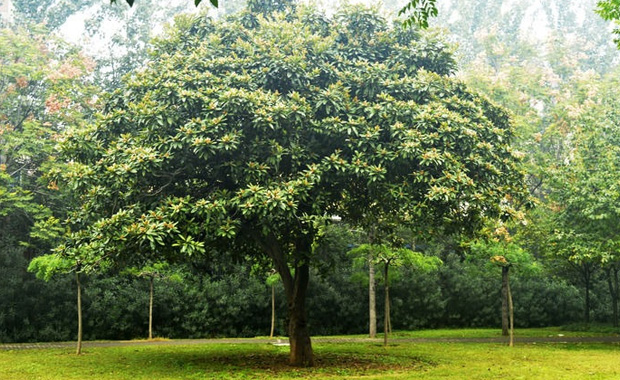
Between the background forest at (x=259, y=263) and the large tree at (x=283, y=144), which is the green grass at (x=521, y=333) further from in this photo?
the large tree at (x=283, y=144)

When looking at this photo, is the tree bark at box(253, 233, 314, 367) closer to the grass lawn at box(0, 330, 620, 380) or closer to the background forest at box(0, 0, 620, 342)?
the grass lawn at box(0, 330, 620, 380)

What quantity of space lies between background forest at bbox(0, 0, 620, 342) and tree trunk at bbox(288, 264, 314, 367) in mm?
1999

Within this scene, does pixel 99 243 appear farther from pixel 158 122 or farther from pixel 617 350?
pixel 617 350

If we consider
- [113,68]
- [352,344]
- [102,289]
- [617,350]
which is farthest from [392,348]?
[113,68]

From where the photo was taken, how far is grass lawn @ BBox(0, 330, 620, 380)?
12.5 meters

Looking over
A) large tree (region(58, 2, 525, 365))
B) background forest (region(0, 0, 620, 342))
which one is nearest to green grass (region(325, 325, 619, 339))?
background forest (region(0, 0, 620, 342))

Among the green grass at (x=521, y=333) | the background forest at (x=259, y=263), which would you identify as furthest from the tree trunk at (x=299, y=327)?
the green grass at (x=521, y=333)

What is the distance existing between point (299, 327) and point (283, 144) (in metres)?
4.46

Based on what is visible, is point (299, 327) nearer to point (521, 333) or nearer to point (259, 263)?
point (259, 263)

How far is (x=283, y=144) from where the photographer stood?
12.5m

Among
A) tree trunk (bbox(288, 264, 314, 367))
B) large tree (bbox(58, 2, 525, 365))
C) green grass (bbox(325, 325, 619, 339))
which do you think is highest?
large tree (bbox(58, 2, 525, 365))

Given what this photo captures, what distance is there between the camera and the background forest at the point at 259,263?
20.0m

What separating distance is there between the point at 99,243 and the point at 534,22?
5322 centimetres

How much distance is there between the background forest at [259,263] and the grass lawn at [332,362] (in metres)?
2.68
